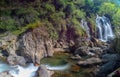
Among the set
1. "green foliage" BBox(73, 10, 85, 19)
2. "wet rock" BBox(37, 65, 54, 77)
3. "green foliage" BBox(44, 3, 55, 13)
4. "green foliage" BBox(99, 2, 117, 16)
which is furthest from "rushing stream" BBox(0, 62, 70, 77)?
"green foliage" BBox(99, 2, 117, 16)

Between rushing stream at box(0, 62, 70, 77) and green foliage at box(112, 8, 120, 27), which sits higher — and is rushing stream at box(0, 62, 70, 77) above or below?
below

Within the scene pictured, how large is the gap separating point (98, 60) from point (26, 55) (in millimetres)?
9422

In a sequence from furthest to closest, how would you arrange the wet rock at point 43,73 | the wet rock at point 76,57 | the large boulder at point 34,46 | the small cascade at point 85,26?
1. the small cascade at point 85,26
2. the wet rock at point 76,57
3. the large boulder at point 34,46
4. the wet rock at point 43,73

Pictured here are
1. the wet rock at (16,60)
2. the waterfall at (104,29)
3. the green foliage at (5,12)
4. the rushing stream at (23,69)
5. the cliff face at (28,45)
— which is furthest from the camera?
the waterfall at (104,29)

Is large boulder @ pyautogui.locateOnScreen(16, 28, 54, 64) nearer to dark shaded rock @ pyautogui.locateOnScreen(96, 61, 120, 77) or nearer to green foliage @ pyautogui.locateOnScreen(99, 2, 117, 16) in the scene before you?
dark shaded rock @ pyautogui.locateOnScreen(96, 61, 120, 77)

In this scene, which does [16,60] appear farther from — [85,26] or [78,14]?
Answer: [85,26]

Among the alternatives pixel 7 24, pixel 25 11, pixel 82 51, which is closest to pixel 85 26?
pixel 82 51

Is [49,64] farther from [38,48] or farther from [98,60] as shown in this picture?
[98,60]

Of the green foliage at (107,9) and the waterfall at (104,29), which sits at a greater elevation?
the green foliage at (107,9)

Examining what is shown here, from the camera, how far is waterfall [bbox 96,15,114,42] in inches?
2082

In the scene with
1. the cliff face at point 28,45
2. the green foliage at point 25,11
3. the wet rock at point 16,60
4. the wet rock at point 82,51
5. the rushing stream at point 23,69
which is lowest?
the wet rock at point 82,51

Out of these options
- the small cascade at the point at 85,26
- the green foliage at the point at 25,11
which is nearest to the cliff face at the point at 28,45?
the green foliage at the point at 25,11

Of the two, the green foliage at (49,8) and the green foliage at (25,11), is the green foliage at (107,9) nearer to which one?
the green foliage at (49,8)

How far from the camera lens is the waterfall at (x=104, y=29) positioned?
5288 cm
